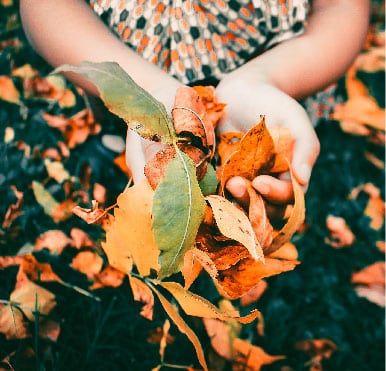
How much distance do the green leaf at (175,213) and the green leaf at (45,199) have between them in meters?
0.66

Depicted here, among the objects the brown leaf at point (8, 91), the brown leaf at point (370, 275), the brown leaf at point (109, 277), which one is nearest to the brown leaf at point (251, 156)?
the brown leaf at point (109, 277)

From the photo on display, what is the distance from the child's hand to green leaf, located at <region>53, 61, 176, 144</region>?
0.21m

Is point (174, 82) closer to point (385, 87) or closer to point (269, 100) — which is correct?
point (269, 100)

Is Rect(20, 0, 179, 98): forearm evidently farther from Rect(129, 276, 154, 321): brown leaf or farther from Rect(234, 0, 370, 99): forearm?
Rect(129, 276, 154, 321): brown leaf

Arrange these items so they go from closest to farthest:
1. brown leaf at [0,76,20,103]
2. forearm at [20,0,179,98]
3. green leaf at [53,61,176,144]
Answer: green leaf at [53,61,176,144], forearm at [20,0,179,98], brown leaf at [0,76,20,103]

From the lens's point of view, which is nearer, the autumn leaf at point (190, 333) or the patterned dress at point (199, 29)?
the autumn leaf at point (190, 333)

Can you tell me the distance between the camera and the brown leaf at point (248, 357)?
93 cm

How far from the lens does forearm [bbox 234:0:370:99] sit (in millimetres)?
1022

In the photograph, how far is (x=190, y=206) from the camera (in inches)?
19.7

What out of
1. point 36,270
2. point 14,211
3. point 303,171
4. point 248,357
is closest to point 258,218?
point 303,171

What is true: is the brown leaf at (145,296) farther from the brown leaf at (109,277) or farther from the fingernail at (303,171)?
the fingernail at (303,171)

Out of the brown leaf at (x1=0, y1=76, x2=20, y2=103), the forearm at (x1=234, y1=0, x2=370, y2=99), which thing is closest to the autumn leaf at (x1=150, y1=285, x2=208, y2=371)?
the forearm at (x1=234, y1=0, x2=370, y2=99)

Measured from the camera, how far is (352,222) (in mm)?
1195

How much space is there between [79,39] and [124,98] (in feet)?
1.87
